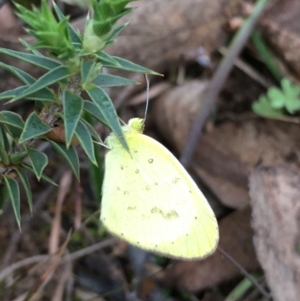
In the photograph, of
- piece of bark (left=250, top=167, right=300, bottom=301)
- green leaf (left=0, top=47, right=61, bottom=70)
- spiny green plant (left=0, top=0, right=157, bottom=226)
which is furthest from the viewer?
piece of bark (left=250, top=167, right=300, bottom=301)

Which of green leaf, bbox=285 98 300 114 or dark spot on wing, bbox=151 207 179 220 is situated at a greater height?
dark spot on wing, bbox=151 207 179 220

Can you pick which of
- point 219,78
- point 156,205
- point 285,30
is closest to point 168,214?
point 156,205

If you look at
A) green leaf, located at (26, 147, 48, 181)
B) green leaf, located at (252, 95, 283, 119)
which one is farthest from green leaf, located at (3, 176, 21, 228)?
green leaf, located at (252, 95, 283, 119)

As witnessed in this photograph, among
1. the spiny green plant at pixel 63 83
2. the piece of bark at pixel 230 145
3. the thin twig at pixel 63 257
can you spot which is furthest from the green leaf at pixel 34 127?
the piece of bark at pixel 230 145

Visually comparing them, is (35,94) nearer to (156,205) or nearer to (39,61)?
(39,61)

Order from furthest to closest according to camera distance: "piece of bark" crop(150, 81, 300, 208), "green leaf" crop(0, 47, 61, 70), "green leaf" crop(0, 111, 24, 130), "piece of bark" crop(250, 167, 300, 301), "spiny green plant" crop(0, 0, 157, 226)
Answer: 1. "piece of bark" crop(150, 81, 300, 208)
2. "piece of bark" crop(250, 167, 300, 301)
3. "green leaf" crop(0, 111, 24, 130)
4. "green leaf" crop(0, 47, 61, 70)
5. "spiny green plant" crop(0, 0, 157, 226)

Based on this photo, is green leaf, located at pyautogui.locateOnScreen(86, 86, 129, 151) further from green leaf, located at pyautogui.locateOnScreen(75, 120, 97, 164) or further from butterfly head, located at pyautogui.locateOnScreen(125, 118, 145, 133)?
butterfly head, located at pyautogui.locateOnScreen(125, 118, 145, 133)
